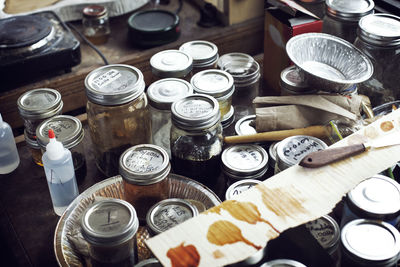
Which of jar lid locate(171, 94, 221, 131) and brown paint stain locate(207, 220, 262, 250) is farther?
jar lid locate(171, 94, 221, 131)

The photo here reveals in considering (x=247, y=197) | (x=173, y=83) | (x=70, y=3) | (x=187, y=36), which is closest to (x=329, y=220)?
(x=247, y=197)

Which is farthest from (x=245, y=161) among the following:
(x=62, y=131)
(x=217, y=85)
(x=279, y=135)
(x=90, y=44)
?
(x=90, y=44)

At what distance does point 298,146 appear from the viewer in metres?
0.94

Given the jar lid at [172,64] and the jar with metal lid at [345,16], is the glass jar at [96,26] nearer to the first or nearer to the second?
the jar lid at [172,64]

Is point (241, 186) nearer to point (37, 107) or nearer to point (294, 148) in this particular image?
point (294, 148)

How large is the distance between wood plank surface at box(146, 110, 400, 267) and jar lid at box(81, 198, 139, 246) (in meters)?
0.10

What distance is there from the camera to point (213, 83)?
109 cm

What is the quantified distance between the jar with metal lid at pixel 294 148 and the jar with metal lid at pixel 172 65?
1.07ft

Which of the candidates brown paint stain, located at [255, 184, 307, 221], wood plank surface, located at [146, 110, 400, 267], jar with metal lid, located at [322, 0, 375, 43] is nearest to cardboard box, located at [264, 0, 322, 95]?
jar with metal lid, located at [322, 0, 375, 43]

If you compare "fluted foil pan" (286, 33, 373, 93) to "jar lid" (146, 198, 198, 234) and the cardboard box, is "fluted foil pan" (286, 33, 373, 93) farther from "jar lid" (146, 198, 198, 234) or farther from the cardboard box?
"jar lid" (146, 198, 198, 234)

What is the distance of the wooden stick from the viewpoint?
100 cm

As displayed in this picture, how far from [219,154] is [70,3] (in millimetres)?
977

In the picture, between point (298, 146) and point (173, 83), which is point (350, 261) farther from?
point (173, 83)

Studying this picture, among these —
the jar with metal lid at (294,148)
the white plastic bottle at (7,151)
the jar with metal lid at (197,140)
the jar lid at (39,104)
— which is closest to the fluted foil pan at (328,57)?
Answer: the jar with metal lid at (294,148)
